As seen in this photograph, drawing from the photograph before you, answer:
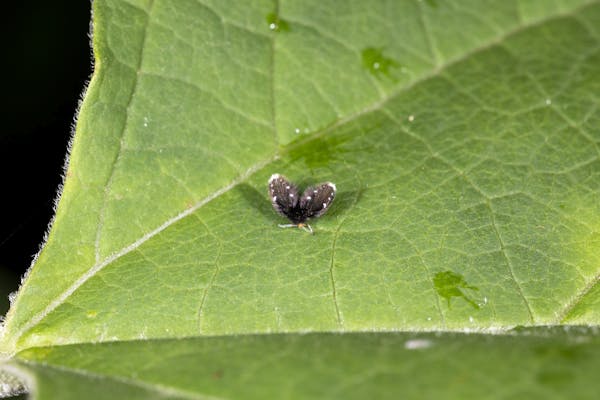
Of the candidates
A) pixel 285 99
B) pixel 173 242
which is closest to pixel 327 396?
pixel 173 242

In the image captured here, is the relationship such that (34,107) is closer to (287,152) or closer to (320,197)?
(287,152)

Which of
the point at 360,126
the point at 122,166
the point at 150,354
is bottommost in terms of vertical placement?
the point at 150,354

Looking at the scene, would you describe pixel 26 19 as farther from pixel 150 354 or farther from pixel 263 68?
pixel 150 354

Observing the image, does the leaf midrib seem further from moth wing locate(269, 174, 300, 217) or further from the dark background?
the dark background

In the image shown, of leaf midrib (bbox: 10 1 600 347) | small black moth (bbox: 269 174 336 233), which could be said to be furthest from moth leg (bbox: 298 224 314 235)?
leaf midrib (bbox: 10 1 600 347)

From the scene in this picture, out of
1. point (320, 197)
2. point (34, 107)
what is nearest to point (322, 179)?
point (320, 197)
